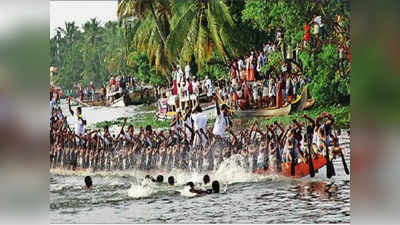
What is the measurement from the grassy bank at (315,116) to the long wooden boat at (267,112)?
0.05 m

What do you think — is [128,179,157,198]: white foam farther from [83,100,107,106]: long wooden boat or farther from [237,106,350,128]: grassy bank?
[237,106,350,128]: grassy bank

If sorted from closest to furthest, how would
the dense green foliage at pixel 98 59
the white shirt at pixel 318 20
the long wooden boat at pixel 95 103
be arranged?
1. the white shirt at pixel 318 20
2. the dense green foliage at pixel 98 59
3. the long wooden boat at pixel 95 103

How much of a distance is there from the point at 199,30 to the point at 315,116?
5.51 feet

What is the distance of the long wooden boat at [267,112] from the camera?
6.32m

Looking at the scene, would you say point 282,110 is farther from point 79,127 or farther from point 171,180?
point 79,127

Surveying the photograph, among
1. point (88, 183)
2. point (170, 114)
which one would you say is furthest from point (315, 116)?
point (88, 183)

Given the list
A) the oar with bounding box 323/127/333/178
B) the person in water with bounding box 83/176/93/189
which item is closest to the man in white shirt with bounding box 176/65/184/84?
the person in water with bounding box 83/176/93/189

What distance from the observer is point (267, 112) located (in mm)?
6324

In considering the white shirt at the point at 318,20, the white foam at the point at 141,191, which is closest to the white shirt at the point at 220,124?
the white foam at the point at 141,191

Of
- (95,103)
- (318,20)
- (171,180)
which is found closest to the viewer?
(318,20)

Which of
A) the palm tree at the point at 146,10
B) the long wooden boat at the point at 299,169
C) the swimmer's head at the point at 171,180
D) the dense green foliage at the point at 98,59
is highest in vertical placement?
the palm tree at the point at 146,10

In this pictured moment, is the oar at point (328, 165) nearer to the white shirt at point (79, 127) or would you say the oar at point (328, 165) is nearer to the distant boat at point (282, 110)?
the distant boat at point (282, 110)
